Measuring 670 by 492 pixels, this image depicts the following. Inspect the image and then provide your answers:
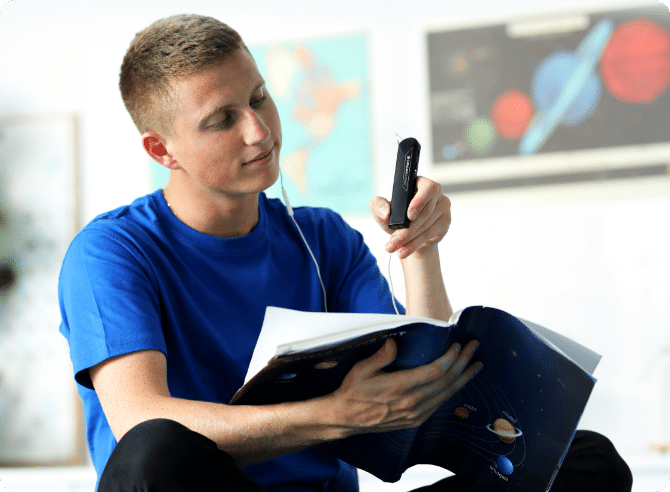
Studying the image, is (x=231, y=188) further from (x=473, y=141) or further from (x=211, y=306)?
(x=473, y=141)

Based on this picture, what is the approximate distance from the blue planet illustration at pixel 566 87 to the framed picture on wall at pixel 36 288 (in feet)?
6.37

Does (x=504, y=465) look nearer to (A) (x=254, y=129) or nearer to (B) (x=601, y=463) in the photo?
(B) (x=601, y=463)

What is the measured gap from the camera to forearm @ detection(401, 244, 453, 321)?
3.69 ft

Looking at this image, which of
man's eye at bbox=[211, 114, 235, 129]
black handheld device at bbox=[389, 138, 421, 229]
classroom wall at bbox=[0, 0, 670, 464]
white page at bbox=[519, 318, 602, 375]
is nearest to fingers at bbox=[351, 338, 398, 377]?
white page at bbox=[519, 318, 602, 375]

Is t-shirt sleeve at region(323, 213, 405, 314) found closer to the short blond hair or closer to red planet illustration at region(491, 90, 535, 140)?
the short blond hair

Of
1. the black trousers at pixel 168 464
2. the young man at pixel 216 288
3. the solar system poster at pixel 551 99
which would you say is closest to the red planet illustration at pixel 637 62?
the solar system poster at pixel 551 99

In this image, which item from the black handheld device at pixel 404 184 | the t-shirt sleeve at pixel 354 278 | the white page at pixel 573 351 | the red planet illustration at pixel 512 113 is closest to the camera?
the white page at pixel 573 351

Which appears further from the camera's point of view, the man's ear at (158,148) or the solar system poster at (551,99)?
the solar system poster at (551,99)

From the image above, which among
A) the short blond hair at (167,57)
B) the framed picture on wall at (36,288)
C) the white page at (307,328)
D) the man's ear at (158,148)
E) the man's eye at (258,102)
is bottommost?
the framed picture on wall at (36,288)

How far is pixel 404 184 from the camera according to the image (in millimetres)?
971

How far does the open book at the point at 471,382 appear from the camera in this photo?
670mm

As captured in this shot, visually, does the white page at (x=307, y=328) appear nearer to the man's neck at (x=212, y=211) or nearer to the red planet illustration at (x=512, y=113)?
the man's neck at (x=212, y=211)

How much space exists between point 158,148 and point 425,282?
1.82 ft

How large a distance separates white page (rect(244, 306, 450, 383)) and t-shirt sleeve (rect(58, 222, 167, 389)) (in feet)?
0.81
